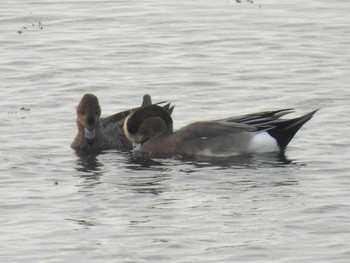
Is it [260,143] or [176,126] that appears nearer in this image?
[260,143]

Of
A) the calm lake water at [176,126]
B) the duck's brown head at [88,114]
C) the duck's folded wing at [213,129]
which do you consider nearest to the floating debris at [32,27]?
the calm lake water at [176,126]

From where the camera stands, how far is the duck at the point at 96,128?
15766 millimetres

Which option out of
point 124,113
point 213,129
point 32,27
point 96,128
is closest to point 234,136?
point 213,129

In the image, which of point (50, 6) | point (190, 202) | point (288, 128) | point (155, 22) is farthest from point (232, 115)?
point (50, 6)

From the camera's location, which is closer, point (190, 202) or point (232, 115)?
point (190, 202)

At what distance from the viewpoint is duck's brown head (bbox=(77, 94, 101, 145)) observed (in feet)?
52.1

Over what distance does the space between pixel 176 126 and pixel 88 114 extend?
1.16 m

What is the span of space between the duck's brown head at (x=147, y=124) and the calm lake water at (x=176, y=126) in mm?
453

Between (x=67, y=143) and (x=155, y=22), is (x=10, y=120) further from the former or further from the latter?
(x=155, y=22)

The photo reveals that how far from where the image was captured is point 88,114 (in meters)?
15.9

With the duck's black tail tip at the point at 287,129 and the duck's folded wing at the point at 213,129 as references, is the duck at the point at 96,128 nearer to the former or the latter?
the duck's folded wing at the point at 213,129

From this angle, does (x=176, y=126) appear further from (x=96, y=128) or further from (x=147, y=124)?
(x=96, y=128)

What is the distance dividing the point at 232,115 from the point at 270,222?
16.0 ft

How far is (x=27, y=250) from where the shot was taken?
11086 mm
